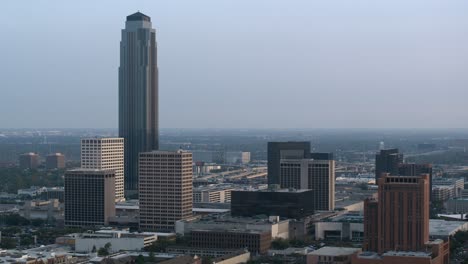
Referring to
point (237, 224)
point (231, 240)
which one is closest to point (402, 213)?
point (231, 240)

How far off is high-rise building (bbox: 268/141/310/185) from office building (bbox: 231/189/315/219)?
60.0 feet

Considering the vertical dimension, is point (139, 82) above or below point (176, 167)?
above

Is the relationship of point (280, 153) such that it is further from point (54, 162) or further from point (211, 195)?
point (54, 162)

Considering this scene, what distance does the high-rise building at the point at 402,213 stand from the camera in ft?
167

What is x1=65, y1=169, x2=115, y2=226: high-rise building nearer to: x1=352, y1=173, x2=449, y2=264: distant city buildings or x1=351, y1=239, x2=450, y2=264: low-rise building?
x1=352, y1=173, x2=449, y2=264: distant city buildings

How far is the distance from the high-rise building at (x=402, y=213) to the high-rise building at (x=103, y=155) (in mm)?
35261

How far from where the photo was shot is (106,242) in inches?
2267

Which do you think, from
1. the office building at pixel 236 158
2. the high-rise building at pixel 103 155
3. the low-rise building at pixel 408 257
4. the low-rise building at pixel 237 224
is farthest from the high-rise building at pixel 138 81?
the low-rise building at pixel 408 257

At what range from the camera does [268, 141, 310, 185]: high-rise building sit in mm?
87875

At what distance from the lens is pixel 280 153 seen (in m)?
90.1

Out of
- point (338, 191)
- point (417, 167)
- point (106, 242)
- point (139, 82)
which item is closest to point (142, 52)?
point (139, 82)

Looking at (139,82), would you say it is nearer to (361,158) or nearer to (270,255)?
(270,255)

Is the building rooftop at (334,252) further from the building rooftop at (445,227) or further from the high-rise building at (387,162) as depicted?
the high-rise building at (387,162)

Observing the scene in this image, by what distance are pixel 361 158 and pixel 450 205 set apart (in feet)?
249
